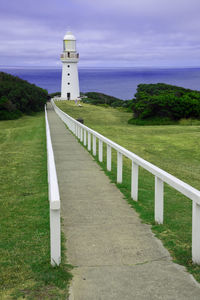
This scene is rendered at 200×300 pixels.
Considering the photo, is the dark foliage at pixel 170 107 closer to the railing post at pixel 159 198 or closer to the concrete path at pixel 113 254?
the concrete path at pixel 113 254

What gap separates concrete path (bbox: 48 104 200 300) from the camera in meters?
3.86

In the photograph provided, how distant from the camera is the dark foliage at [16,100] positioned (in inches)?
1768

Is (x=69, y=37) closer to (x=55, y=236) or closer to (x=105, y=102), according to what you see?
(x=105, y=102)

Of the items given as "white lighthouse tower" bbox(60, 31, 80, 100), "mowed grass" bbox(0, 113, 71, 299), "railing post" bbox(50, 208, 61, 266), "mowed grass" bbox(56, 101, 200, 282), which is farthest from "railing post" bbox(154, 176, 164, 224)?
"white lighthouse tower" bbox(60, 31, 80, 100)

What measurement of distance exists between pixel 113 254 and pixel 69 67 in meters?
68.3

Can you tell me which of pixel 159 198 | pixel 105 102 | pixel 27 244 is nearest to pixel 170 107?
pixel 159 198

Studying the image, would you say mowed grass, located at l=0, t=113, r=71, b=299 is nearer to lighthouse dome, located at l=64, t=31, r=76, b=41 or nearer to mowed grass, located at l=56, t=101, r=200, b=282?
mowed grass, located at l=56, t=101, r=200, b=282

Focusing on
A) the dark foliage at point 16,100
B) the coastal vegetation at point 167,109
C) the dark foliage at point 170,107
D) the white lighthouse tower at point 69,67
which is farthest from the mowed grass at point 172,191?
the white lighthouse tower at point 69,67

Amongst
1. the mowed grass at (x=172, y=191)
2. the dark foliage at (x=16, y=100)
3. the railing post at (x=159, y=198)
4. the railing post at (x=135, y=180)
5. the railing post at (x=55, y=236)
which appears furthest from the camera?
the dark foliage at (x=16, y=100)

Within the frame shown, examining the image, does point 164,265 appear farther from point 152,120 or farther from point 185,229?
point 152,120

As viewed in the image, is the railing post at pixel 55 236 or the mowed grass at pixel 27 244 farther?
the railing post at pixel 55 236

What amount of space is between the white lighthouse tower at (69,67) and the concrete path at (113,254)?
64144 millimetres

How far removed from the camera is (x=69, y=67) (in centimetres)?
7075

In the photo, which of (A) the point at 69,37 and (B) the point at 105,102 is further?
(B) the point at 105,102
